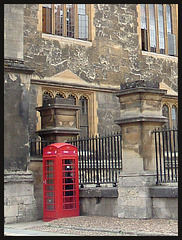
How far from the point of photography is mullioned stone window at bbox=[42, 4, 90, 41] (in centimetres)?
1759

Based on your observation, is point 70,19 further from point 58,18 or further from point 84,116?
point 84,116

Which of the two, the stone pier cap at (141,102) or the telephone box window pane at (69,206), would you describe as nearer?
the stone pier cap at (141,102)

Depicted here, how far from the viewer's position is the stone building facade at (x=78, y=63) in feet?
41.2

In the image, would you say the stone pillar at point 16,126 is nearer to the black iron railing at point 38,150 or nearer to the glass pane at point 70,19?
the black iron railing at point 38,150

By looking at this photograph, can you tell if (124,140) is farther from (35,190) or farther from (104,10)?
(104,10)

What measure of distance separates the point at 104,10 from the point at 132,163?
9.93 m

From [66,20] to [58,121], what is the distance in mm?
5971

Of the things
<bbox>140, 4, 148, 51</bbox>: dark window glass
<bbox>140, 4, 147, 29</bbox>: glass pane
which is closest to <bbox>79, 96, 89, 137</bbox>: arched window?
<bbox>140, 4, 148, 51</bbox>: dark window glass

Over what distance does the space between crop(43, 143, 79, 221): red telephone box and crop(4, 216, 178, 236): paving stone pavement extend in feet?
1.38

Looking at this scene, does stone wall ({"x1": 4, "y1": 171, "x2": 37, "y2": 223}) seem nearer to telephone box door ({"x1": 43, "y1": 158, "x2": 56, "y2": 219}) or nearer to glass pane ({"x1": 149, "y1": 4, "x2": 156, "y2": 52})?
telephone box door ({"x1": 43, "y1": 158, "x2": 56, "y2": 219})

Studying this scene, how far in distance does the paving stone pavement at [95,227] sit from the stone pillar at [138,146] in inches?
16.9

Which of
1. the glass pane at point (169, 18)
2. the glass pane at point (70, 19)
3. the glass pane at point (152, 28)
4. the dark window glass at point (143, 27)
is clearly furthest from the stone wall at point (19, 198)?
the glass pane at point (169, 18)

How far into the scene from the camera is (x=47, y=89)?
1697 cm
